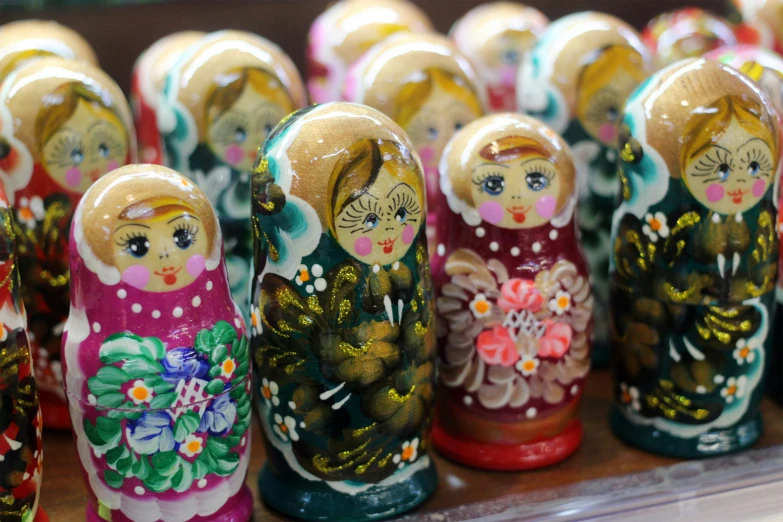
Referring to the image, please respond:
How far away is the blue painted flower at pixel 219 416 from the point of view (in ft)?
2.94

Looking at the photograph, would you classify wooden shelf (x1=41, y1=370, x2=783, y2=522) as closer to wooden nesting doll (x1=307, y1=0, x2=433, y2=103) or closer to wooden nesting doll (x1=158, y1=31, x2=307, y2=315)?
wooden nesting doll (x1=158, y1=31, x2=307, y2=315)

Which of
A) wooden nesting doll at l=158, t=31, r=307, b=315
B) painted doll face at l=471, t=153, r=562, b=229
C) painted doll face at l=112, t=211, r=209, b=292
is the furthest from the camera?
wooden nesting doll at l=158, t=31, r=307, b=315

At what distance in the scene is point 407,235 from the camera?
935mm

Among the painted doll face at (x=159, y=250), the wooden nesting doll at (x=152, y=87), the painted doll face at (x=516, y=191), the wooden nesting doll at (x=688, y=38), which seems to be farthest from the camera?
the wooden nesting doll at (x=688, y=38)

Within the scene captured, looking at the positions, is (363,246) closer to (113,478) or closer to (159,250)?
(159,250)

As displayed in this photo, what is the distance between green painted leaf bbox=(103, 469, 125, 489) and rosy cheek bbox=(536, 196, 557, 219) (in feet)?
1.63

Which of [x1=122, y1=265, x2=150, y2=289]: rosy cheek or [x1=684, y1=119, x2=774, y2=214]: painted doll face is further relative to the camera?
[x1=684, y1=119, x2=774, y2=214]: painted doll face

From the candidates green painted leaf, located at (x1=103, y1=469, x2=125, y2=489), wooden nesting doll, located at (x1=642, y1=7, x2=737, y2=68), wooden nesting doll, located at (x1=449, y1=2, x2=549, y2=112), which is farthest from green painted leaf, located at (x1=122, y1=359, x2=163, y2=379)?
wooden nesting doll, located at (x1=642, y1=7, x2=737, y2=68)

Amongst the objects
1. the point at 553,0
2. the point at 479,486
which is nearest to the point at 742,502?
the point at 479,486

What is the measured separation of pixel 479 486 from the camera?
41.9 inches

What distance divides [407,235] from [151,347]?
0.86 ft

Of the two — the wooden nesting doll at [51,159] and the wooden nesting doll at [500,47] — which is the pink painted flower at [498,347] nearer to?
the wooden nesting doll at [51,159]

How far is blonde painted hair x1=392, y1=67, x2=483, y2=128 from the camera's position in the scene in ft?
3.96

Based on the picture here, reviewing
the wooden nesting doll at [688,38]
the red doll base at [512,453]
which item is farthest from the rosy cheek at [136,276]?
the wooden nesting doll at [688,38]
